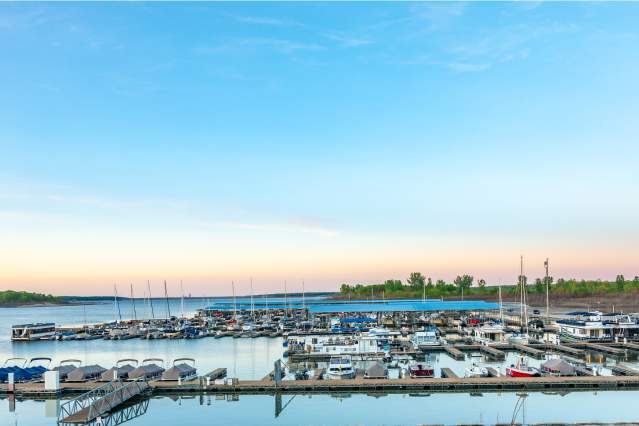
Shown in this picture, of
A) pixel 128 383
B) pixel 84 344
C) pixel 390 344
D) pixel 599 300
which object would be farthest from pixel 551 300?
pixel 128 383

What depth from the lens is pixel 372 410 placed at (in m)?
39.0

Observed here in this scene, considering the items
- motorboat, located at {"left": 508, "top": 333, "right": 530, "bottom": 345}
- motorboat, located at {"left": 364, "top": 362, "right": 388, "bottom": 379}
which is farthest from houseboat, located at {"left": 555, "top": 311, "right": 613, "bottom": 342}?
motorboat, located at {"left": 364, "top": 362, "right": 388, "bottom": 379}

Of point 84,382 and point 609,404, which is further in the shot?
point 84,382

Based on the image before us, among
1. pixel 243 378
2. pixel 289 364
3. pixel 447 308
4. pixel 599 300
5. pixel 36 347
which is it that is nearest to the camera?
pixel 243 378

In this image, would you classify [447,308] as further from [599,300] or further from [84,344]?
[599,300]

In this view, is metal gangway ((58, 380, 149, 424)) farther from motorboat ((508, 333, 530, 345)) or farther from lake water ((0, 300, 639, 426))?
motorboat ((508, 333, 530, 345))

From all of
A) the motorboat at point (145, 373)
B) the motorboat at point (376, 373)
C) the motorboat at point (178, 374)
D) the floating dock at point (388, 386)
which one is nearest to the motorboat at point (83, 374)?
the floating dock at point (388, 386)

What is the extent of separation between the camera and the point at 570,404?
39781 mm

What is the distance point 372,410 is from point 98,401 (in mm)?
16910

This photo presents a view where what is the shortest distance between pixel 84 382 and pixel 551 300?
531 ft

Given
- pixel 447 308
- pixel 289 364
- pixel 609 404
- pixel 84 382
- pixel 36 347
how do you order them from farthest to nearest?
pixel 447 308 < pixel 36 347 < pixel 289 364 < pixel 84 382 < pixel 609 404

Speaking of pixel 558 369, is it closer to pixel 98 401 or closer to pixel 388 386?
pixel 388 386

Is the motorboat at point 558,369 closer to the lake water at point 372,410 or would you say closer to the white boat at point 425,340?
the lake water at point 372,410

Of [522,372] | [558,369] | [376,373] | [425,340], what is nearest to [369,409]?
[376,373]
